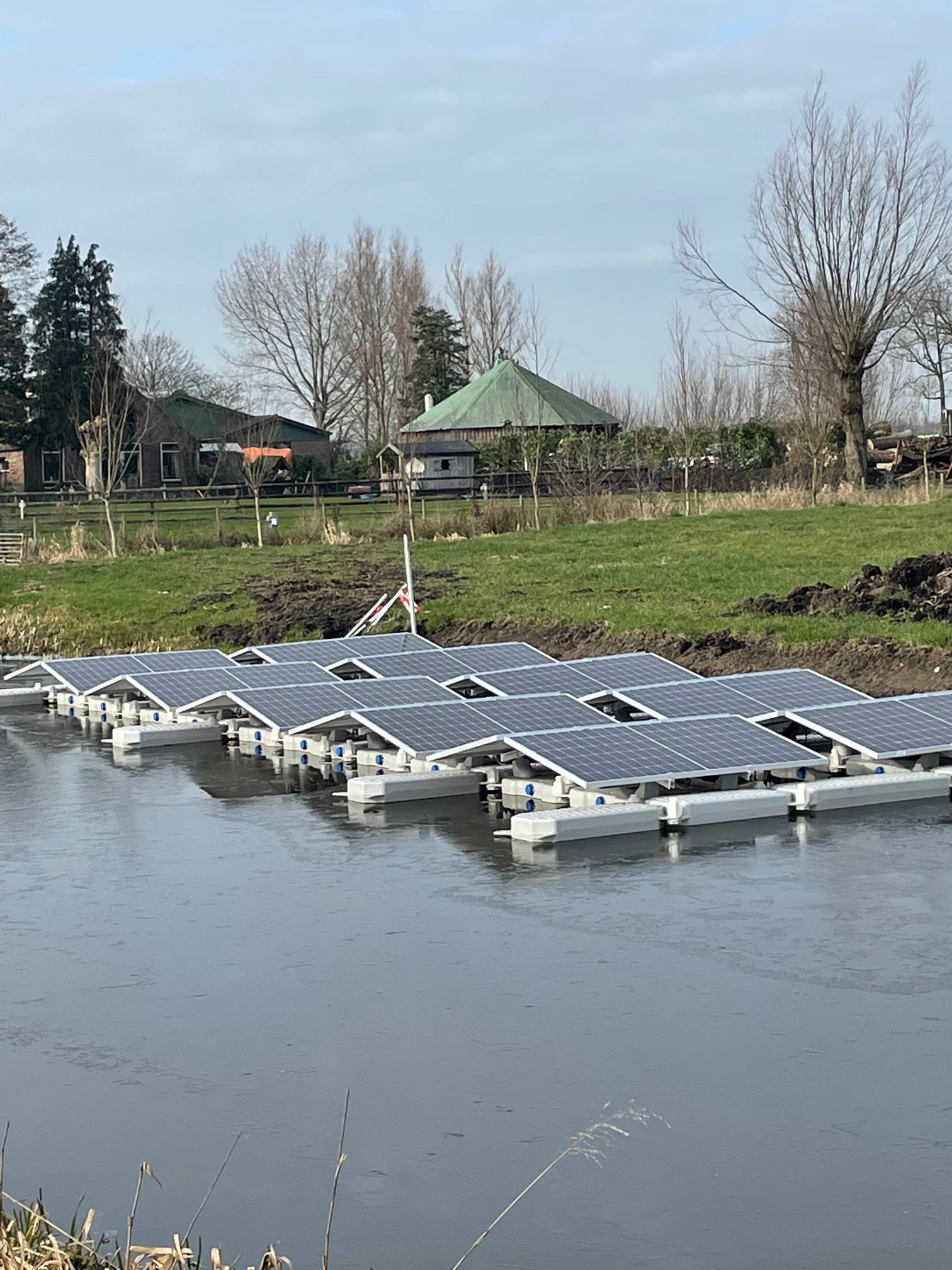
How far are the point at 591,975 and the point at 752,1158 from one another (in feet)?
8.01

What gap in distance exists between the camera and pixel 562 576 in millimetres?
27266

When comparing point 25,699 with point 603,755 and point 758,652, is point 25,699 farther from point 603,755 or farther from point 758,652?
point 603,755

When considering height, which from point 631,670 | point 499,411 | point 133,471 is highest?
point 499,411

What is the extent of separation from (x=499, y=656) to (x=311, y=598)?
9.15 meters

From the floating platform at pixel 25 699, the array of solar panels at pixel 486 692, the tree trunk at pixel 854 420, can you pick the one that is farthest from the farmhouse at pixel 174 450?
the array of solar panels at pixel 486 692

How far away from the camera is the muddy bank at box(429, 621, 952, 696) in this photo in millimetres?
17578

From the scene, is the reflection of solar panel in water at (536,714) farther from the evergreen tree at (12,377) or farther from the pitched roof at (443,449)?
the evergreen tree at (12,377)

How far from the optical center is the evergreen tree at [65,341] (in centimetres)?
7112

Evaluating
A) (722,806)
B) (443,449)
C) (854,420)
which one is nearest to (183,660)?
(722,806)

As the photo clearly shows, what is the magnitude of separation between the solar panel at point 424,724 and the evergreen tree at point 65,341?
57.8 meters

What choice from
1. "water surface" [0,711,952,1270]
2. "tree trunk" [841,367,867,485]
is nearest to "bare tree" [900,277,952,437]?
"tree trunk" [841,367,867,485]

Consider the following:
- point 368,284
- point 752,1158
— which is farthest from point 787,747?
point 368,284

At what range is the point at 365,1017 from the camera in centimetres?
827

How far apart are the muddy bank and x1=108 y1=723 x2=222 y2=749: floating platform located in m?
5.65
